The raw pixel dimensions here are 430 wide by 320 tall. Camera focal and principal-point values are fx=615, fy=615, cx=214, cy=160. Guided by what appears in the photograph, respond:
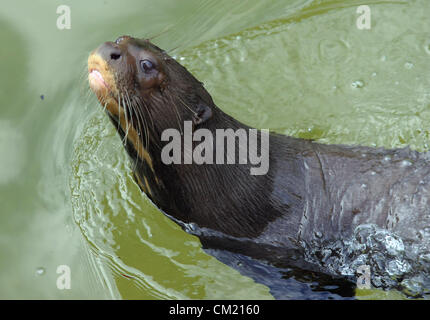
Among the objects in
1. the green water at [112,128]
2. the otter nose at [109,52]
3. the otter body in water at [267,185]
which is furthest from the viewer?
the green water at [112,128]

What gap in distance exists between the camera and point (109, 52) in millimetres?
4043

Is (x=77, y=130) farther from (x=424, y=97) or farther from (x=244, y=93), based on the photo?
(x=424, y=97)

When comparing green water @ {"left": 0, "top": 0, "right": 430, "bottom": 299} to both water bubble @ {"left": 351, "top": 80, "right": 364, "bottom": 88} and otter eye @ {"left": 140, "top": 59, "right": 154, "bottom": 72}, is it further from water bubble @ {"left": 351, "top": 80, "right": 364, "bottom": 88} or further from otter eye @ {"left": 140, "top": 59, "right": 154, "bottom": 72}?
otter eye @ {"left": 140, "top": 59, "right": 154, "bottom": 72}

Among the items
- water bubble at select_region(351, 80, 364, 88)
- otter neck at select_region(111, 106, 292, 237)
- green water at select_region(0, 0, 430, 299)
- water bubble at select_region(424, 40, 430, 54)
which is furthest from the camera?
water bubble at select_region(424, 40, 430, 54)

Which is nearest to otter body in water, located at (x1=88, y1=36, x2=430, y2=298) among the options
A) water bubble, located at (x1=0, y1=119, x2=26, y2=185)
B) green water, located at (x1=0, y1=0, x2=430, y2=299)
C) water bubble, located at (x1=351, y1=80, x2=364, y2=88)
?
green water, located at (x1=0, y1=0, x2=430, y2=299)

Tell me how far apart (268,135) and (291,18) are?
9.68 ft

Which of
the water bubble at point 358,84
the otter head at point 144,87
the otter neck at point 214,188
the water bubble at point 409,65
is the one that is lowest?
the otter neck at point 214,188

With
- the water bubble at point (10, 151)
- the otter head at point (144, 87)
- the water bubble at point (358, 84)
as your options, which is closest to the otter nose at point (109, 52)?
the otter head at point (144, 87)

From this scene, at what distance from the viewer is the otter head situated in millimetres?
4070

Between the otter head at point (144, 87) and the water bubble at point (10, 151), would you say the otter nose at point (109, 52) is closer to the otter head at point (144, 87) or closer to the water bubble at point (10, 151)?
the otter head at point (144, 87)

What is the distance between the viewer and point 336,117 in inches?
249

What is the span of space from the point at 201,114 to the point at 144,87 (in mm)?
464

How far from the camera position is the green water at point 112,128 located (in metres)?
5.28

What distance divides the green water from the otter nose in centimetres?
135
